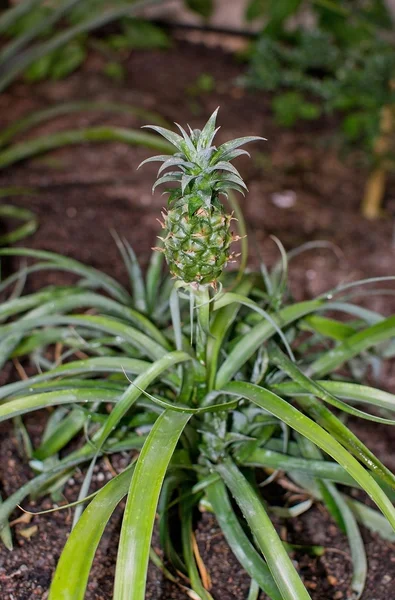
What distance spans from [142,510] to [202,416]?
386 mm

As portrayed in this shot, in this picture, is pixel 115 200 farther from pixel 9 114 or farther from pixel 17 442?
pixel 17 442

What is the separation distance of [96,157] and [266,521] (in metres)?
2.07

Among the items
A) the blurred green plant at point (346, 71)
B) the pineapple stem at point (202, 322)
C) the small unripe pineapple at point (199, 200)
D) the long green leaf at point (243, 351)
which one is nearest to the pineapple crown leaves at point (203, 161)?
A: the small unripe pineapple at point (199, 200)

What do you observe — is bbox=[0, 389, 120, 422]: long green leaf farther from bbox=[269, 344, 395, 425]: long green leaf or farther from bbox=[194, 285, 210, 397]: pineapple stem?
bbox=[269, 344, 395, 425]: long green leaf

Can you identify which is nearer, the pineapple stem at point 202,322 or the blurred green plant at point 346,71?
the pineapple stem at point 202,322

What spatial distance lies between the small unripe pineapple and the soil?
1.51 ft

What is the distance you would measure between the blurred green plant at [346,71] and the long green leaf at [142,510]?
→ 1.82 m

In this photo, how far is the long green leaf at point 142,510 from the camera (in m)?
0.98

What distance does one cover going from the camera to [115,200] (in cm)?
263

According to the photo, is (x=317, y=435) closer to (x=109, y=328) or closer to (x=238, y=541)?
(x=238, y=541)

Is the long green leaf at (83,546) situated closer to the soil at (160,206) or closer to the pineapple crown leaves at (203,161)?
the soil at (160,206)

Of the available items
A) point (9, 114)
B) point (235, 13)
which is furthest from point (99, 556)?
point (235, 13)

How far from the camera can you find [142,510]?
1053mm

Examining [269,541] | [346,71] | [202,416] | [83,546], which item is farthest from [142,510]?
[346,71]
